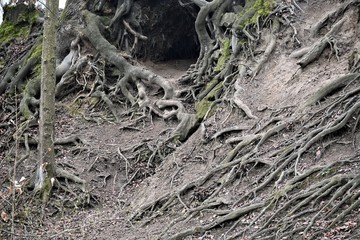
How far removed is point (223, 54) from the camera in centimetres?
1363

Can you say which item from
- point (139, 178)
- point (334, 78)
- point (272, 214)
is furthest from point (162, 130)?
point (272, 214)

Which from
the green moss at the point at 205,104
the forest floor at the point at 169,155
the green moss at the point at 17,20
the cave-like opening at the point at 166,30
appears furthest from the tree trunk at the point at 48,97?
the green moss at the point at 17,20

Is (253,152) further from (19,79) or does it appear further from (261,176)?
(19,79)

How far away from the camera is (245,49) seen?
12.7m

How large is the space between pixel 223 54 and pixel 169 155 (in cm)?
321

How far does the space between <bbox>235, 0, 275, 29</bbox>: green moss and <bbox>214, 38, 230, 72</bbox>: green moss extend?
0.57 meters

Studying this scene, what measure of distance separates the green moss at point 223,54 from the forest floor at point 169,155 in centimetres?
127

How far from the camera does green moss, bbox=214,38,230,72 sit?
13.4m

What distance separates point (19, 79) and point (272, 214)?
1127 centimetres

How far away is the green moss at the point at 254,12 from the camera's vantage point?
13.0 meters

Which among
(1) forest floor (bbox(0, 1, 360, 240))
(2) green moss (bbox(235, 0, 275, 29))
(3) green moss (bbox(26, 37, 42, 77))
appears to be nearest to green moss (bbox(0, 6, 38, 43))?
(3) green moss (bbox(26, 37, 42, 77))

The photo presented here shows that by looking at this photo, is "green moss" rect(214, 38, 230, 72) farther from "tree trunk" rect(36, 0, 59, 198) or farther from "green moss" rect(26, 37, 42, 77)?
"green moss" rect(26, 37, 42, 77)

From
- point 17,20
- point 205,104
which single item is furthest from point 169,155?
point 17,20

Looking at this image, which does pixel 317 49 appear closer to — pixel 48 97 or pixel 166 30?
pixel 48 97
